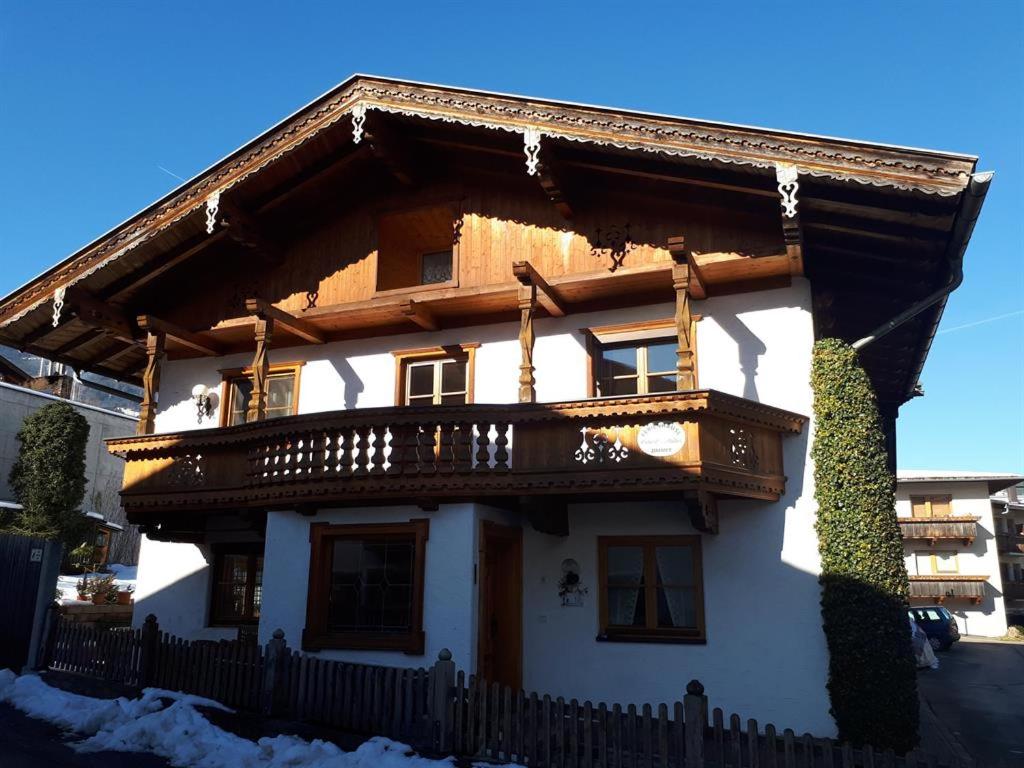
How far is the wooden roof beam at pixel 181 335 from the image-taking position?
49.0ft

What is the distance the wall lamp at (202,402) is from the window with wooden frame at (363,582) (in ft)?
16.5

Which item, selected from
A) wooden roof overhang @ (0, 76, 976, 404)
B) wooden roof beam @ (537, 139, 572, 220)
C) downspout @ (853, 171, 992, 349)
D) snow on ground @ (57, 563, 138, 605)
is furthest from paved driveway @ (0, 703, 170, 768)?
downspout @ (853, 171, 992, 349)

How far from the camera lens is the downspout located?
9.67 metres

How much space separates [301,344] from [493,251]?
433 cm

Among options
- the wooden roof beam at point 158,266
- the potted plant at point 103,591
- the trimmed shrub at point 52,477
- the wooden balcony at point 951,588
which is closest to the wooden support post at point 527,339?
the wooden roof beam at point 158,266

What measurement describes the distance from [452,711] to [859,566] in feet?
18.5

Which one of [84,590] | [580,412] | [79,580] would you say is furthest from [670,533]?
[79,580]

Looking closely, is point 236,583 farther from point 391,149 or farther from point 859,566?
point 859,566

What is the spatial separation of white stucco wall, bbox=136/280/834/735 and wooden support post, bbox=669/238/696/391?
4.02ft

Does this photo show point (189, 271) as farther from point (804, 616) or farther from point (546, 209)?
point (804, 616)

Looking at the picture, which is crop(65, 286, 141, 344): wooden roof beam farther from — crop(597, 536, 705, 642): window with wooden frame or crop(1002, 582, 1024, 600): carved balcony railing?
crop(1002, 582, 1024, 600): carved balcony railing

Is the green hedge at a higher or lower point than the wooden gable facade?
lower

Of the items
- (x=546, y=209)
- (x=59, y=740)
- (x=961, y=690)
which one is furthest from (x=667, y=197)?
(x=961, y=690)

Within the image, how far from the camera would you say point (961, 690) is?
19000 millimetres
